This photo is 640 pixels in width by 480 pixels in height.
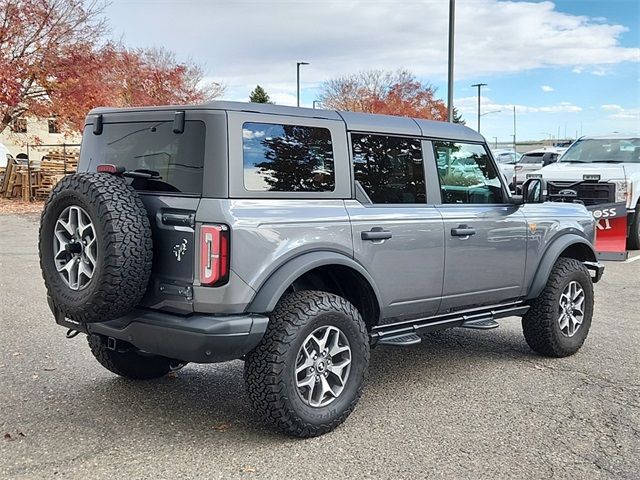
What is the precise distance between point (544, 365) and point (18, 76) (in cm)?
1967

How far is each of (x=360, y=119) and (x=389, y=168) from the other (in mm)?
395

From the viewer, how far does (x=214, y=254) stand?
11.6 feet

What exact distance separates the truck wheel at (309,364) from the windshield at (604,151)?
977cm

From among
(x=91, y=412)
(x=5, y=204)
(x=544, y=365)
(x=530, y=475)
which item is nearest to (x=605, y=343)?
(x=544, y=365)

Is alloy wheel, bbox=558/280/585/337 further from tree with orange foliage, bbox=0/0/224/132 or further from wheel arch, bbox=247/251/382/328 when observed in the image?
tree with orange foliage, bbox=0/0/224/132

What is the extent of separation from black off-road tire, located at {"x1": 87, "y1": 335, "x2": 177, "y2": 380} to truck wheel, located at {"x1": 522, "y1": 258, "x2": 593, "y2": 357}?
295 cm

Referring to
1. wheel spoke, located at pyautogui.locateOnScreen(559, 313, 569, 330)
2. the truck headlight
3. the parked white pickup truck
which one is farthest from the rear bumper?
the truck headlight

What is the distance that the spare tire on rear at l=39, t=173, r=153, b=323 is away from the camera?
11.6ft

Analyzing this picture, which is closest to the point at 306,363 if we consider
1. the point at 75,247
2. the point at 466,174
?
the point at 75,247

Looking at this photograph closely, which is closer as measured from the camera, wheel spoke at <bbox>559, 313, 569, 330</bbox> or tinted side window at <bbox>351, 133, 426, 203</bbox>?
tinted side window at <bbox>351, 133, 426, 203</bbox>

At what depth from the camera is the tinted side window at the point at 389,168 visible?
14.6 ft

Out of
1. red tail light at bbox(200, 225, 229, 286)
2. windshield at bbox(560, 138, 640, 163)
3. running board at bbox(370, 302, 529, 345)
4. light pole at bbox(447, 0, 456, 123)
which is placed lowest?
running board at bbox(370, 302, 529, 345)

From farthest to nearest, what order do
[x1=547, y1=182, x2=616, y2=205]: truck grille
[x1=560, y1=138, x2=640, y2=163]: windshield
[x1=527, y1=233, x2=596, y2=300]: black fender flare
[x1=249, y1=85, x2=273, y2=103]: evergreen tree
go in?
[x1=249, y1=85, x2=273, y2=103]: evergreen tree, [x1=560, y1=138, x2=640, y2=163]: windshield, [x1=547, y1=182, x2=616, y2=205]: truck grille, [x1=527, y1=233, x2=596, y2=300]: black fender flare

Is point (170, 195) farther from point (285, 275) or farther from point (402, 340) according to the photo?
point (402, 340)
